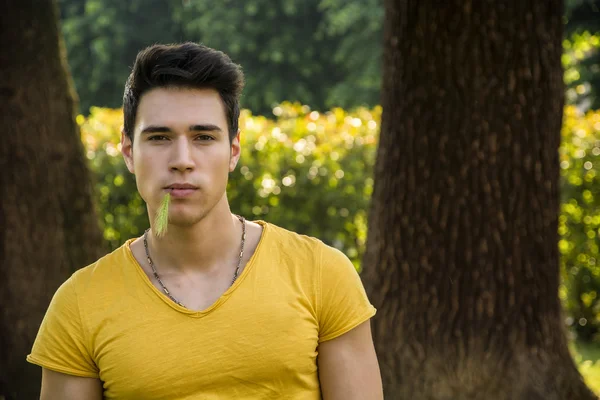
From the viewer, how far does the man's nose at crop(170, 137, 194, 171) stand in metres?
2.72

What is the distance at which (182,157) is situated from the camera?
8.92ft

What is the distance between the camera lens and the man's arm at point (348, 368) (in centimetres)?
277

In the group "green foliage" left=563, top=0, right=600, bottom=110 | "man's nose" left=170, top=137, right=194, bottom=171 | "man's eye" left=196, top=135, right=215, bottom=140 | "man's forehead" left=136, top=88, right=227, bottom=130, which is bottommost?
"man's nose" left=170, top=137, right=194, bottom=171

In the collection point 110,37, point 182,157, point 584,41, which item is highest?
point 110,37

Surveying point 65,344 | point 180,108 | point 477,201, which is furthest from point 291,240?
point 477,201

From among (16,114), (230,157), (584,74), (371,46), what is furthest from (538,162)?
(371,46)

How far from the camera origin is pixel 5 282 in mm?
5344

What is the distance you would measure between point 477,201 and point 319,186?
10.2 ft

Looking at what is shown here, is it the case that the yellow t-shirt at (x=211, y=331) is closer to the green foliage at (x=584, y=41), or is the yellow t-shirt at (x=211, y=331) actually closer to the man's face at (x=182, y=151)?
the man's face at (x=182, y=151)

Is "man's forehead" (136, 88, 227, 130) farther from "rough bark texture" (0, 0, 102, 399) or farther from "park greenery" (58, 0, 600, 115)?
"park greenery" (58, 0, 600, 115)

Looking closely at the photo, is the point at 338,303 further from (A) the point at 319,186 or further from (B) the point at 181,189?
(A) the point at 319,186

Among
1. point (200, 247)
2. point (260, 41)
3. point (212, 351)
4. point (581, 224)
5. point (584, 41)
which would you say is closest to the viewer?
point (212, 351)

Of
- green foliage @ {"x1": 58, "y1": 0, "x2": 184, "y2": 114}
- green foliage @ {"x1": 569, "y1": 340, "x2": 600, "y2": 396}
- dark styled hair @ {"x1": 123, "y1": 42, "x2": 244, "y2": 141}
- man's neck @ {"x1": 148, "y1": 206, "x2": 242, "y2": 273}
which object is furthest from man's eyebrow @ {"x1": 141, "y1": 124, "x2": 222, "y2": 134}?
green foliage @ {"x1": 58, "y1": 0, "x2": 184, "y2": 114}

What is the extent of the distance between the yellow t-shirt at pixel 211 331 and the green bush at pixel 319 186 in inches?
195
